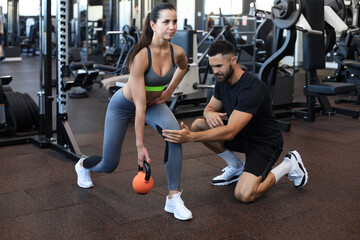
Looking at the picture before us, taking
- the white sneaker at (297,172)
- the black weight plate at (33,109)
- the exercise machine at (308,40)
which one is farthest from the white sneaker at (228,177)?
the black weight plate at (33,109)

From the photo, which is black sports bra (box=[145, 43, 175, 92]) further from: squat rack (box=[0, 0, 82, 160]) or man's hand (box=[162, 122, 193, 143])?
squat rack (box=[0, 0, 82, 160])

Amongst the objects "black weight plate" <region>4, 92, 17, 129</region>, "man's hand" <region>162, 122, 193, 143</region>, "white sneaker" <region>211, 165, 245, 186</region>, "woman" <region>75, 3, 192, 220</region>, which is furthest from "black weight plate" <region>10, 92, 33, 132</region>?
"man's hand" <region>162, 122, 193, 143</region>

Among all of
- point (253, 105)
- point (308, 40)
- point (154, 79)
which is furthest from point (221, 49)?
point (308, 40)

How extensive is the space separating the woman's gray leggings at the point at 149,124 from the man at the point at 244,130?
15 centimetres

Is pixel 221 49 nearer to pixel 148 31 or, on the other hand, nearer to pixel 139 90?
pixel 148 31

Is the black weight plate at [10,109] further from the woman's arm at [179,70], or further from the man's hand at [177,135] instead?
the man's hand at [177,135]

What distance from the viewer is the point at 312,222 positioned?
2316 millimetres

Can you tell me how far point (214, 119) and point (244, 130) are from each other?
22 cm

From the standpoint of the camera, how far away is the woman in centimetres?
215

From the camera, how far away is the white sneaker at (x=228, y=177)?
2.90 meters

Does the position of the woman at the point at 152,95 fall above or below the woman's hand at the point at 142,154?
above

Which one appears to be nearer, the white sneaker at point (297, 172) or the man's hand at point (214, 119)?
the man's hand at point (214, 119)

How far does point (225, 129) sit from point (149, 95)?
47 cm

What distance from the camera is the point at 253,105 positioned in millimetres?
2498
